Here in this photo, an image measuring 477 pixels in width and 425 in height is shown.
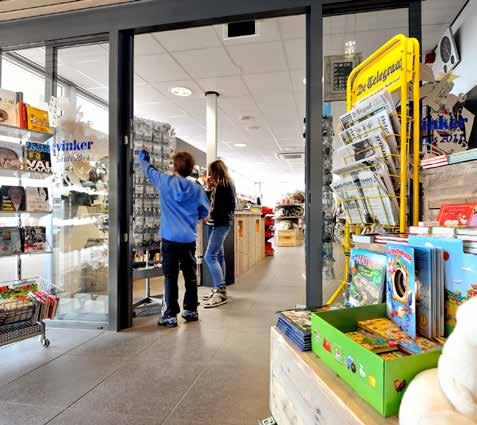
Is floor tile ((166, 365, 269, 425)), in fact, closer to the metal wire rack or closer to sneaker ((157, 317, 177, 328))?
sneaker ((157, 317, 177, 328))

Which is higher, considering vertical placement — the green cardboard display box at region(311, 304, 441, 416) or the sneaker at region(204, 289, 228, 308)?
the green cardboard display box at region(311, 304, 441, 416)

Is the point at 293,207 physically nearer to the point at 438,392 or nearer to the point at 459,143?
the point at 459,143

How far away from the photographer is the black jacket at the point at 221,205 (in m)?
3.57

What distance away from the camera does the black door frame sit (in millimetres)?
2320

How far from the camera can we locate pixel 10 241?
2406 mm

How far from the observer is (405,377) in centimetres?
76

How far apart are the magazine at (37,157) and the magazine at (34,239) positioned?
1.47 ft

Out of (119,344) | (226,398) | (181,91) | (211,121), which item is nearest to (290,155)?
(211,121)

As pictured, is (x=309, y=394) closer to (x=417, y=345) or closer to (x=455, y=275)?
(x=417, y=345)

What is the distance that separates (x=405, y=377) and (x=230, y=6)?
8.51 feet

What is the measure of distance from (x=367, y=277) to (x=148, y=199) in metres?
2.47

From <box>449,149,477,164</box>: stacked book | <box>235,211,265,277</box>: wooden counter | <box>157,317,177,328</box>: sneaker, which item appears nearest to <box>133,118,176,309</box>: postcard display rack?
<box>157,317,177,328</box>: sneaker

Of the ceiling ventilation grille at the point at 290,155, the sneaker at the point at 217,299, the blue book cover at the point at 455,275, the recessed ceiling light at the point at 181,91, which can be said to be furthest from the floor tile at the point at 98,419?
the ceiling ventilation grille at the point at 290,155

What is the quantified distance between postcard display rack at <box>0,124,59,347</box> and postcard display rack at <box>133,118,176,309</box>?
746 millimetres
